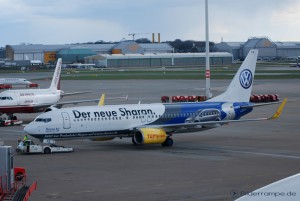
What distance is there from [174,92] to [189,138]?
48.2 metres

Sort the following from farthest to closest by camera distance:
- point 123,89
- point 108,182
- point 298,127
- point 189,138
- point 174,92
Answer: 1. point 123,89
2. point 174,92
3. point 298,127
4. point 189,138
5. point 108,182

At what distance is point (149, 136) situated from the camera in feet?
130

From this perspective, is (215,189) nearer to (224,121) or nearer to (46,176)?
(46,176)

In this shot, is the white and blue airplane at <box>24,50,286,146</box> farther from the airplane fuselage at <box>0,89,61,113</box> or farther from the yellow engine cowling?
the airplane fuselage at <box>0,89,61,113</box>

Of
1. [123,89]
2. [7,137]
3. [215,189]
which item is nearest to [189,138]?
[7,137]

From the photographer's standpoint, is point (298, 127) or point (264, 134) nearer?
point (264, 134)

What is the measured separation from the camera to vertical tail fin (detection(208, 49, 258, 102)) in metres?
44.8

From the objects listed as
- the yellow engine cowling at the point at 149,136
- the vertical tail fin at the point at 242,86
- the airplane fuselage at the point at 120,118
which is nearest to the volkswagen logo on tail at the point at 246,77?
the vertical tail fin at the point at 242,86

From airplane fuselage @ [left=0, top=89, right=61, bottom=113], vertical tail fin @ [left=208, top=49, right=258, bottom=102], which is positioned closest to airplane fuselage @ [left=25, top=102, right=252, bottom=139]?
vertical tail fin @ [left=208, top=49, right=258, bottom=102]

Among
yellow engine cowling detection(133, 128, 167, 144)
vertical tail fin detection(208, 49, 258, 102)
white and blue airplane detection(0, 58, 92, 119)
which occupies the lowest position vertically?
yellow engine cowling detection(133, 128, 167, 144)

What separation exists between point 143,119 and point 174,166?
28.0 feet

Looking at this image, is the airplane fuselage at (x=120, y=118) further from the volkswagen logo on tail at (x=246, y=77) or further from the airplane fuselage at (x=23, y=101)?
the airplane fuselage at (x=23, y=101)

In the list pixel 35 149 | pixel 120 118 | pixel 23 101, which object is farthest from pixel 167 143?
pixel 23 101

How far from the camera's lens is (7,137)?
1886 inches
